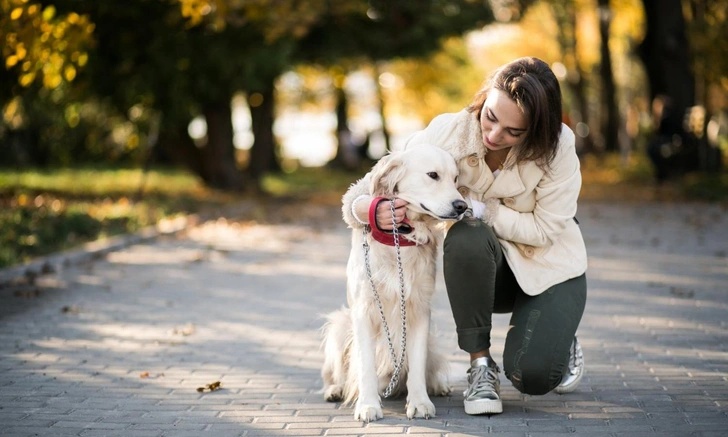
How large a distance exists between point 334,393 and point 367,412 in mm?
457

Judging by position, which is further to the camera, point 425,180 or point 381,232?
point 381,232

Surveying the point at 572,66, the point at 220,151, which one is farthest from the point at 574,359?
the point at 572,66

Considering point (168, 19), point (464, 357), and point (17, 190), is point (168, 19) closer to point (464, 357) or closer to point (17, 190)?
point (17, 190)

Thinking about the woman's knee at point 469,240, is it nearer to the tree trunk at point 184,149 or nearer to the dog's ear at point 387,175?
the dog's ear at point 387,175

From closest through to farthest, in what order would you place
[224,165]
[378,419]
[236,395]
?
[378,419] → [236,395] → [224,165]

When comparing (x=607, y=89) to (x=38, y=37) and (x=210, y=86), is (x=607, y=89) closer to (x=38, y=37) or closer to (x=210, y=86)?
(x=210, y=86)

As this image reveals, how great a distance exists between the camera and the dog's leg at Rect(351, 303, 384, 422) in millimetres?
4207

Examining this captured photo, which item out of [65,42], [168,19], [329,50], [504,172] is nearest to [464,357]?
[504,172]

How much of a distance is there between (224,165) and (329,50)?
360cm

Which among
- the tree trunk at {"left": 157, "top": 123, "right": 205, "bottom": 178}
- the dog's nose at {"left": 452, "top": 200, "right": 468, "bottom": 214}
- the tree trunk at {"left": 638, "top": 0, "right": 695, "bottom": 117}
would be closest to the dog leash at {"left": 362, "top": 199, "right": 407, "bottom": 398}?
the dog's nose at {"left": 452, "top": 200, "right": 468, "bottom": 214}

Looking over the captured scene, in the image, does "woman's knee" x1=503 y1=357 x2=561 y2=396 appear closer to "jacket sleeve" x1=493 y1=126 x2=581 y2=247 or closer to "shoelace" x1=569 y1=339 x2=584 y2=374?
"shoelace" x1=569 y1=339 x2=584 y2=374

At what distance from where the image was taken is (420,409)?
4.22m

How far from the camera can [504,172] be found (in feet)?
14.3

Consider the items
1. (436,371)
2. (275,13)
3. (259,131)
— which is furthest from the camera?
(259,131)
